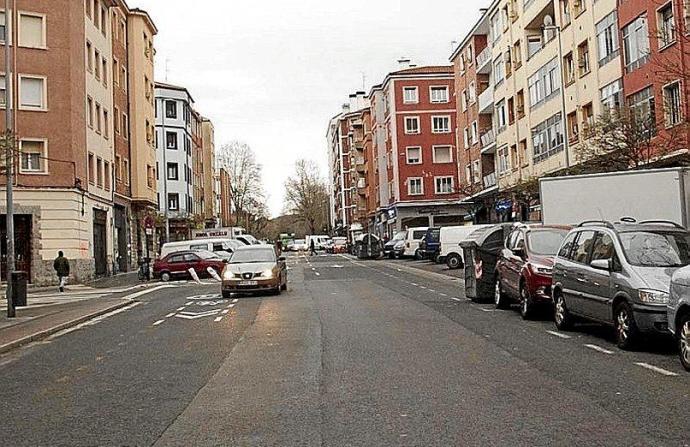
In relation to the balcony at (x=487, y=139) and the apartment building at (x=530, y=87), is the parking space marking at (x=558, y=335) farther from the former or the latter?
the balcony at (x=487, y=139)

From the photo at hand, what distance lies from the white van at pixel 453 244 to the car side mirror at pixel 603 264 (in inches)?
1135

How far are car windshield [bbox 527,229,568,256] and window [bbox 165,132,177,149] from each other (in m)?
64.9

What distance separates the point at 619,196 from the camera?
19047 mm

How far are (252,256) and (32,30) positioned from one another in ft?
58.1

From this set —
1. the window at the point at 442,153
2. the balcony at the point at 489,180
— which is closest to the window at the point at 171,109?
the window at the point at 442,153

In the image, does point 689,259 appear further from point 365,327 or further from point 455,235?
point 455,235

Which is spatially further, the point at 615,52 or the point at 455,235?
the point at 455,235

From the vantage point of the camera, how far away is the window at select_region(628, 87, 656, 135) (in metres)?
25.8

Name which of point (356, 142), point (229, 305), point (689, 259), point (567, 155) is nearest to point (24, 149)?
point (229, 305)

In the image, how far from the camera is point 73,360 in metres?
12.3

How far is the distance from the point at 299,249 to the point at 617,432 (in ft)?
363

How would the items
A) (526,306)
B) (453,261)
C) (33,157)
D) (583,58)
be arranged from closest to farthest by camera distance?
(526,306)
(33,157)
(583,58)
(453,261)

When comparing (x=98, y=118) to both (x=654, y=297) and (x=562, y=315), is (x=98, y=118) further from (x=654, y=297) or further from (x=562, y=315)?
(x=654, y=297)

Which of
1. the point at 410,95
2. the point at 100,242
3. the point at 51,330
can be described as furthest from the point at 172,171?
the point at 51,330
